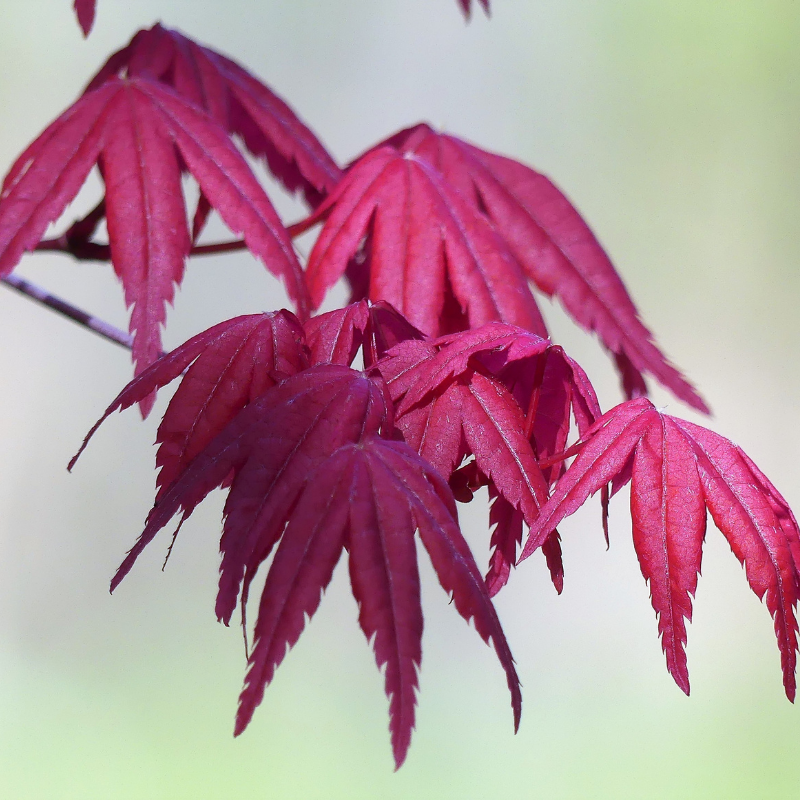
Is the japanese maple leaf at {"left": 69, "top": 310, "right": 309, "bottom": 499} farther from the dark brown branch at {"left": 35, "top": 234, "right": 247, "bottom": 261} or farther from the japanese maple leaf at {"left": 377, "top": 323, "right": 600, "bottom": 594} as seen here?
the dark brown branch at {"left": 35, "top": 234, "right": 247, "bottom": 261}

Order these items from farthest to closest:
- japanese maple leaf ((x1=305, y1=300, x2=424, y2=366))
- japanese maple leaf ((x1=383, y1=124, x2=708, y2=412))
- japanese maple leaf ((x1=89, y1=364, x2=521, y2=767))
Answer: japanese maple leaf ((x1=383, y1=124, x2=708, y2=412)) < japanese maple leaf ((x1=305, y1=300, x2=424, y2=366)) < japanese maple leaf ((x1=89, y1=364, x2=521, y2=767))

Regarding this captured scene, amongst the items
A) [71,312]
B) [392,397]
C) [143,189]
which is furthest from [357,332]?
[71,312]

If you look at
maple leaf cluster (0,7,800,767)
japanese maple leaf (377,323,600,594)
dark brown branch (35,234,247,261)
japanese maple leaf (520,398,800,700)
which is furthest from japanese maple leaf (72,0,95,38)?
japanese maple leaf (520,398,800,700)

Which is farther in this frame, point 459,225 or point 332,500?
point 459,225

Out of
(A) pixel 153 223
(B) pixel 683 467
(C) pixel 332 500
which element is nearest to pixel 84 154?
(A) pixel 153 223

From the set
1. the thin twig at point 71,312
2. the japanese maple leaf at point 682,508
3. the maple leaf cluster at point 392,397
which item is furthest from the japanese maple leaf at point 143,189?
the japanese maple leaf at point 682,508

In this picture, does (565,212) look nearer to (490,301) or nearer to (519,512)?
(490,301)
